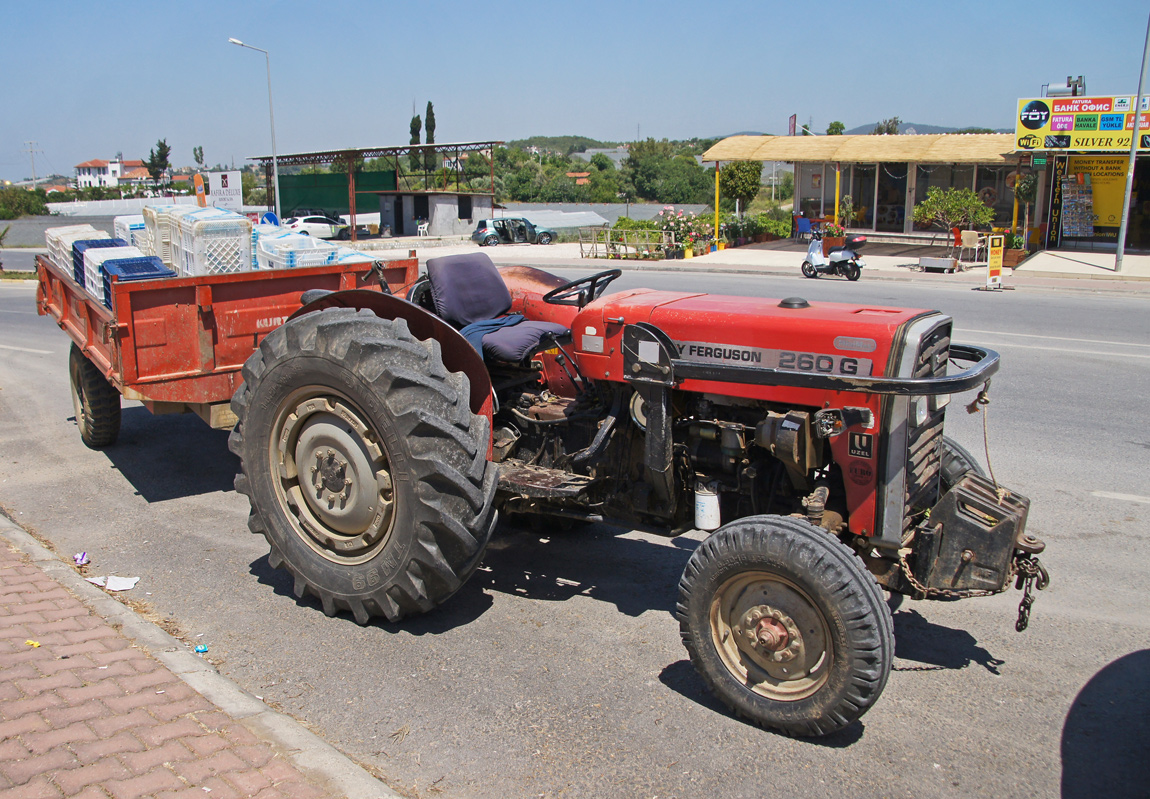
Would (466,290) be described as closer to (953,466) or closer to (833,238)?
(953,466)

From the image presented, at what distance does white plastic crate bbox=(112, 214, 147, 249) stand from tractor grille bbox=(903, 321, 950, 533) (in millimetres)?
6712

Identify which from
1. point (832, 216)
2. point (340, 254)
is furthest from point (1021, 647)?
point (832, 216)

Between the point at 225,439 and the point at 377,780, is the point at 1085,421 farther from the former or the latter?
the point at 225,439

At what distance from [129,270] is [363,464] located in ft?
10.2

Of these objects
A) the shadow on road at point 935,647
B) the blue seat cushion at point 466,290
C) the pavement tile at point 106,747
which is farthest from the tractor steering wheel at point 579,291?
the pavement tile at point 106,747

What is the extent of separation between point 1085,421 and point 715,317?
18.8ft

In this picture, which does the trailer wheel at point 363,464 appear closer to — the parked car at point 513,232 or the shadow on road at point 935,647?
the shadow on road at point 935,647

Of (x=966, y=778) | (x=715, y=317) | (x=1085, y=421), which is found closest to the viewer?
(x=966, y=778)

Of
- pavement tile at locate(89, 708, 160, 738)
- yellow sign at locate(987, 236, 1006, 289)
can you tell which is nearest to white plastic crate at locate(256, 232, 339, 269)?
pavement tile at locate(89, 708, 160, 738)

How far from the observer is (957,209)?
81.5 feet

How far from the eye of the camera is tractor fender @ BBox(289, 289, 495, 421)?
4574mm

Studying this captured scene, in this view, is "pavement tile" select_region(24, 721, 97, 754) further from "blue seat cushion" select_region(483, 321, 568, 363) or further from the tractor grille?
the tractor grille

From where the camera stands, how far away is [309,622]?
461cm

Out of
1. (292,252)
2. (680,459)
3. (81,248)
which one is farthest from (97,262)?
(680,459)
